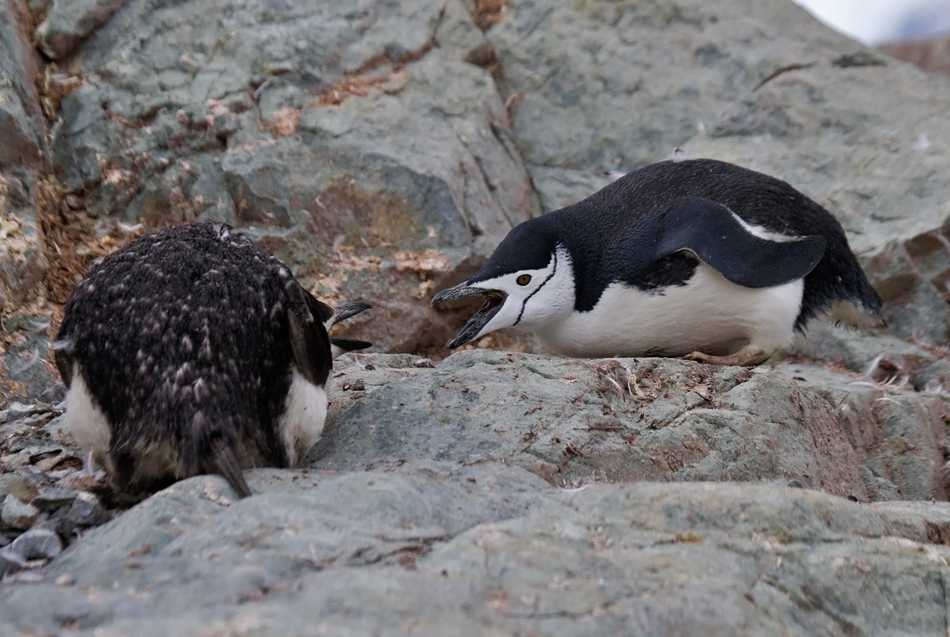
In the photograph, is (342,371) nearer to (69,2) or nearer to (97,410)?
(97,410)

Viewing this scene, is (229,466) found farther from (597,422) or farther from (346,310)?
(346,310)

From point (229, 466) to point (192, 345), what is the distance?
0.37 meters

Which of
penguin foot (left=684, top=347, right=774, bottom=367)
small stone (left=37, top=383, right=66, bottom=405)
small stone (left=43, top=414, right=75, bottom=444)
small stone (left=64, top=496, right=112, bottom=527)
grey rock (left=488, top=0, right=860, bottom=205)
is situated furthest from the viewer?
grey rock (left=488, top=0, right=860, bottom=205)

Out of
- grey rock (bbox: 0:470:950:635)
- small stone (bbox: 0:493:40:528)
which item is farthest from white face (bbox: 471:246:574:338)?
small stone (bbox: 0:493:40:528)

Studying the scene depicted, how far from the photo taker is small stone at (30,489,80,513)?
252 cm

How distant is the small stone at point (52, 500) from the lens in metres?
2.52

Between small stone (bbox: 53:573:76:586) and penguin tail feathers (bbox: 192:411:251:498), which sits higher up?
small stone (bbox: 53:573:76:586)

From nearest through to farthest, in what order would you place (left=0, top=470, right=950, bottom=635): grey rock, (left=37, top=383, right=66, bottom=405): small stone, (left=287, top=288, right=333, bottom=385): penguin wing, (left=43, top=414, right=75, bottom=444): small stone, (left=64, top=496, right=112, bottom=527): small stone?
(left=0, top=470, right=950, bottom=635): grey rock, (left=64, top=496, right=112, bottom=527): small stone, (left=287, top=288, right=333, bottom=385): penguin wing, (left=43, top=414, right=75, bottom=444): small stone, (left=37, top=383, right=66, bottom=405): small stone

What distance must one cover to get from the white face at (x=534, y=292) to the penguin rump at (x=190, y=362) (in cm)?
97

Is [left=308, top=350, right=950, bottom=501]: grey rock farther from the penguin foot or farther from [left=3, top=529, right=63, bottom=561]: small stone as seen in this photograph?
[left=3, top=529, right=63, bottom=561]: small stone

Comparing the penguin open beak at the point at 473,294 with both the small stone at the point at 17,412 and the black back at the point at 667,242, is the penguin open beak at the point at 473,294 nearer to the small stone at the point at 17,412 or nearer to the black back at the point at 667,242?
the black back at the point at 667,242

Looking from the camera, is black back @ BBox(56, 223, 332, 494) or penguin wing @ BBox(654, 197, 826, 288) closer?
black back @ BBox(56, 223, 332, 494)

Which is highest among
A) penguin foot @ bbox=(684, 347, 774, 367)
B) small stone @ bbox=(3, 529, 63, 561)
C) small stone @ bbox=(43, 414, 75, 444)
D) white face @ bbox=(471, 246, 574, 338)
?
small stone @ bbox=(3, 529, 63, 561)

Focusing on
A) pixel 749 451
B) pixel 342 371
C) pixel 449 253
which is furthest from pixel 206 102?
pixel 749 451
